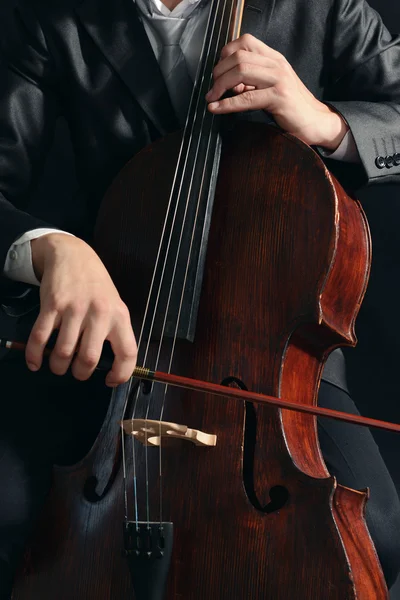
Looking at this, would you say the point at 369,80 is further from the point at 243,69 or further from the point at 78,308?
the point at 78,308

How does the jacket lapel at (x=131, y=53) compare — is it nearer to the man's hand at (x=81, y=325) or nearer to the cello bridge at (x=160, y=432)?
the man's hand at (x=81, y=325)

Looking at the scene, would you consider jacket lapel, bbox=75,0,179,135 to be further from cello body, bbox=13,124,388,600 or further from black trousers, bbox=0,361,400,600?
black trousers, bbox=0,361,400,600

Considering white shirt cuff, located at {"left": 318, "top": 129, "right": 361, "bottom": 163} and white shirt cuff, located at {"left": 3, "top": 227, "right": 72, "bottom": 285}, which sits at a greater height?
white shirt cuff, located at {"left": 318, "top": 129, "right": 361, "bottom": 163}

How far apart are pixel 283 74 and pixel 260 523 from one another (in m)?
0.53

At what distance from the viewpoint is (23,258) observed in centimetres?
90

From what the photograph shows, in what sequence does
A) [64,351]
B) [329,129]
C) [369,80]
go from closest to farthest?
[64,351] < [329,129] < [369,80]

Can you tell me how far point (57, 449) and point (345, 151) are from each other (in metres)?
0.53

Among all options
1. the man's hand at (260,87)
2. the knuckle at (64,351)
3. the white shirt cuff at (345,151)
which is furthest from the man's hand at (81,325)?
the white shirt cuff at (345,151)

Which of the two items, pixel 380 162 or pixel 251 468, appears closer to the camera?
pixel 251 468

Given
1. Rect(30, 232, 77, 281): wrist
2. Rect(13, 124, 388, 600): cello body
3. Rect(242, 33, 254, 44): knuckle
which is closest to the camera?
Rect(13, 124, 388, 600): cello body

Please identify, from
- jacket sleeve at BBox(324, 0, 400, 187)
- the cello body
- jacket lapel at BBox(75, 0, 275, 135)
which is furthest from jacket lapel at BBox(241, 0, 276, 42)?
the cello body

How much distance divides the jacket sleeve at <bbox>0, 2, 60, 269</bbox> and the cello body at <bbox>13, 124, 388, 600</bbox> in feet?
0.57

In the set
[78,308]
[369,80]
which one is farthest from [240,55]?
[78,308]

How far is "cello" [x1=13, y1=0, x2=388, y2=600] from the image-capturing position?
0.72m
